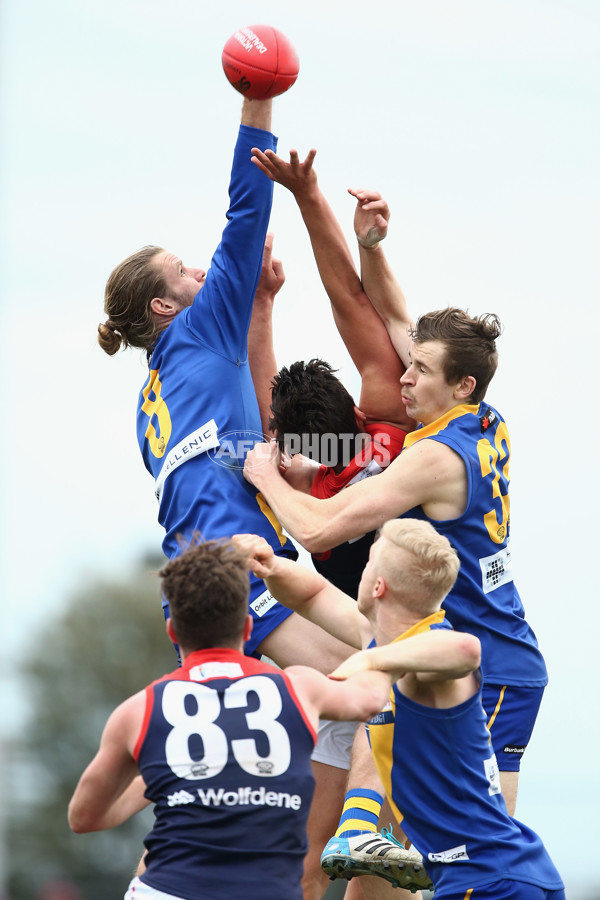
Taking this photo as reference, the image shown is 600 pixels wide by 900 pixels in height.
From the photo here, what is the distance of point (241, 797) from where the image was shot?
4055mm

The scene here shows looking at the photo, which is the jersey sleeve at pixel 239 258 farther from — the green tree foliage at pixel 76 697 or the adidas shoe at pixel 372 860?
the green tree foliage at pixel 76 697

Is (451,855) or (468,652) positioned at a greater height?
(468,652)

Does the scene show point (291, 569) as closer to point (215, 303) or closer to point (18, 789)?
point (215, 303)

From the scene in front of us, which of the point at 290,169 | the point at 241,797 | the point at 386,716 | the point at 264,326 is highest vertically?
the point at 290,169

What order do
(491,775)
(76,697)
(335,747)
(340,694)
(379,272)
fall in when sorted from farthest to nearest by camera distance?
(76,697)
(379,272)
(335,747)
(491,775)
(340,694)

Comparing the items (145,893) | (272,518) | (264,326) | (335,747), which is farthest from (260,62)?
(145,893)

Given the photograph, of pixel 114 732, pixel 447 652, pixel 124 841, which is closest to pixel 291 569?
pixel 447 652

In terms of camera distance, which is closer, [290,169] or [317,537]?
[317,537]

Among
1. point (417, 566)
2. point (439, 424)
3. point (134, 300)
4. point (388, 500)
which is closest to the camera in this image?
point (417, 566)

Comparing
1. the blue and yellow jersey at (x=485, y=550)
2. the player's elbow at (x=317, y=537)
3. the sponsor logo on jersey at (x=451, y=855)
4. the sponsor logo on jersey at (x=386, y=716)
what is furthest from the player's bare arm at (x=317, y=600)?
the sponsor logo on jersey at (x=451, y=855)

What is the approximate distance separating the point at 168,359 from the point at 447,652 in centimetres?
267

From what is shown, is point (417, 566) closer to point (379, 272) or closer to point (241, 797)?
point (241, 797)

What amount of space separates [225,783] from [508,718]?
232cm

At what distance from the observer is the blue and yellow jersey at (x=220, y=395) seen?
6180 millimetres
